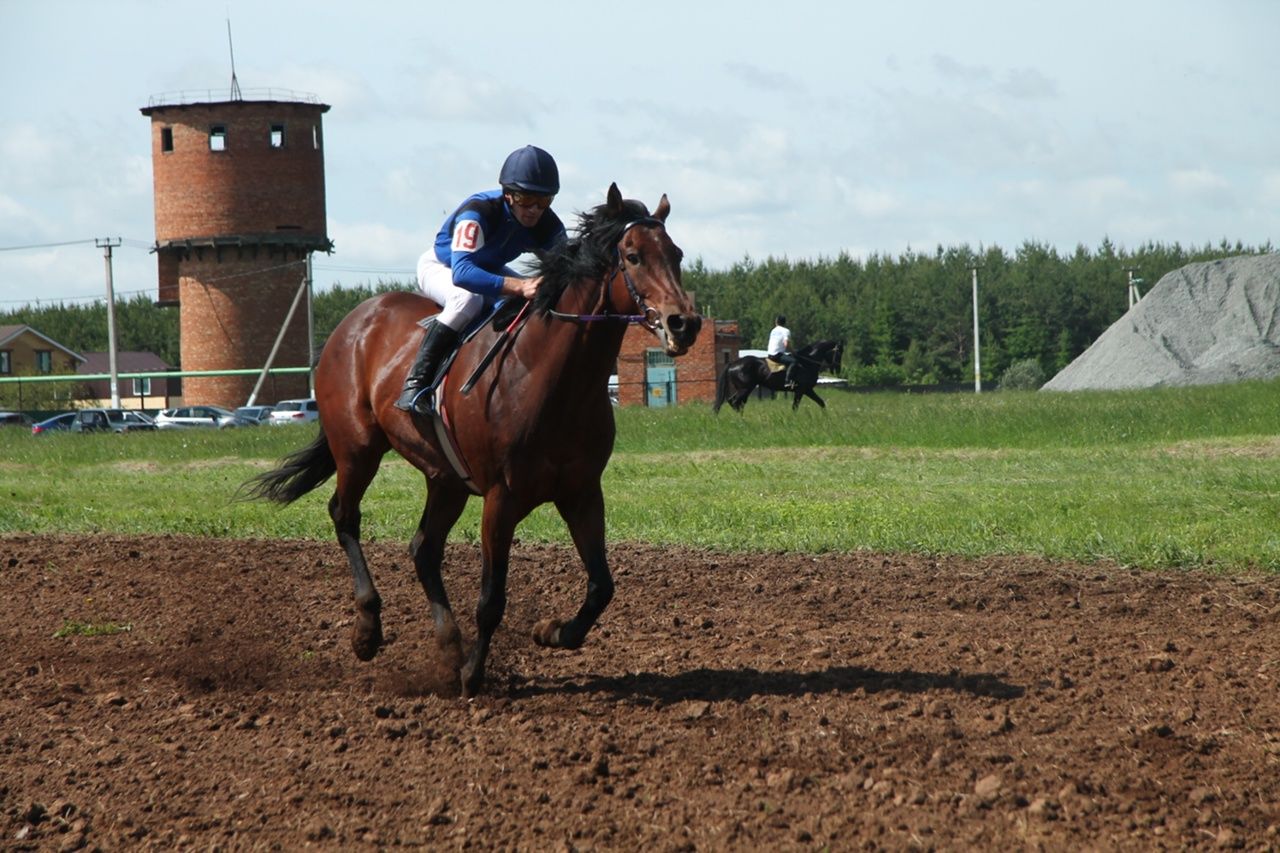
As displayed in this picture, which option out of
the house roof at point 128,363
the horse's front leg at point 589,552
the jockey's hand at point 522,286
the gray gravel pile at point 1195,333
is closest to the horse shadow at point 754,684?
the horse's front leg at point 589,552

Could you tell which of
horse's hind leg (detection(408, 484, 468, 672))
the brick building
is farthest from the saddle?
the brick building

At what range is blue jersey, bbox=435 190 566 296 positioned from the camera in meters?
7.41

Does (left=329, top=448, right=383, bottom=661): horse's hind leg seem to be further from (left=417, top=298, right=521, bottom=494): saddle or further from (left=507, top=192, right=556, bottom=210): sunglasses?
(left=507, top=192, right=556, bottom=210): sunglasses

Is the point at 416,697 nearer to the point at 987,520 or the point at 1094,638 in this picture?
the point at 1094,638

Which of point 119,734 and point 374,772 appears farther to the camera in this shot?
point 119,734

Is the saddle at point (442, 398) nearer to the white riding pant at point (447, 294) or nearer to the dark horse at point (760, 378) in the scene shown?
the white riding pant at point (447, 294)

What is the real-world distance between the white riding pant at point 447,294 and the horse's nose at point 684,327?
5.35 ft

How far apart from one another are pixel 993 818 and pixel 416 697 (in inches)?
127

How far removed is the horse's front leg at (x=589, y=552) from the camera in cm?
711

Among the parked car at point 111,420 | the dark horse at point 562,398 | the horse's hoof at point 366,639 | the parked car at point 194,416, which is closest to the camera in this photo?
the dark horse at point 562,398

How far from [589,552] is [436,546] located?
1396 mm

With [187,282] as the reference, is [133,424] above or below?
below

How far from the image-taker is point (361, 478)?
29.5 ft

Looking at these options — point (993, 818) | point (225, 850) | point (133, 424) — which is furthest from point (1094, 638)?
point (133, 424)
